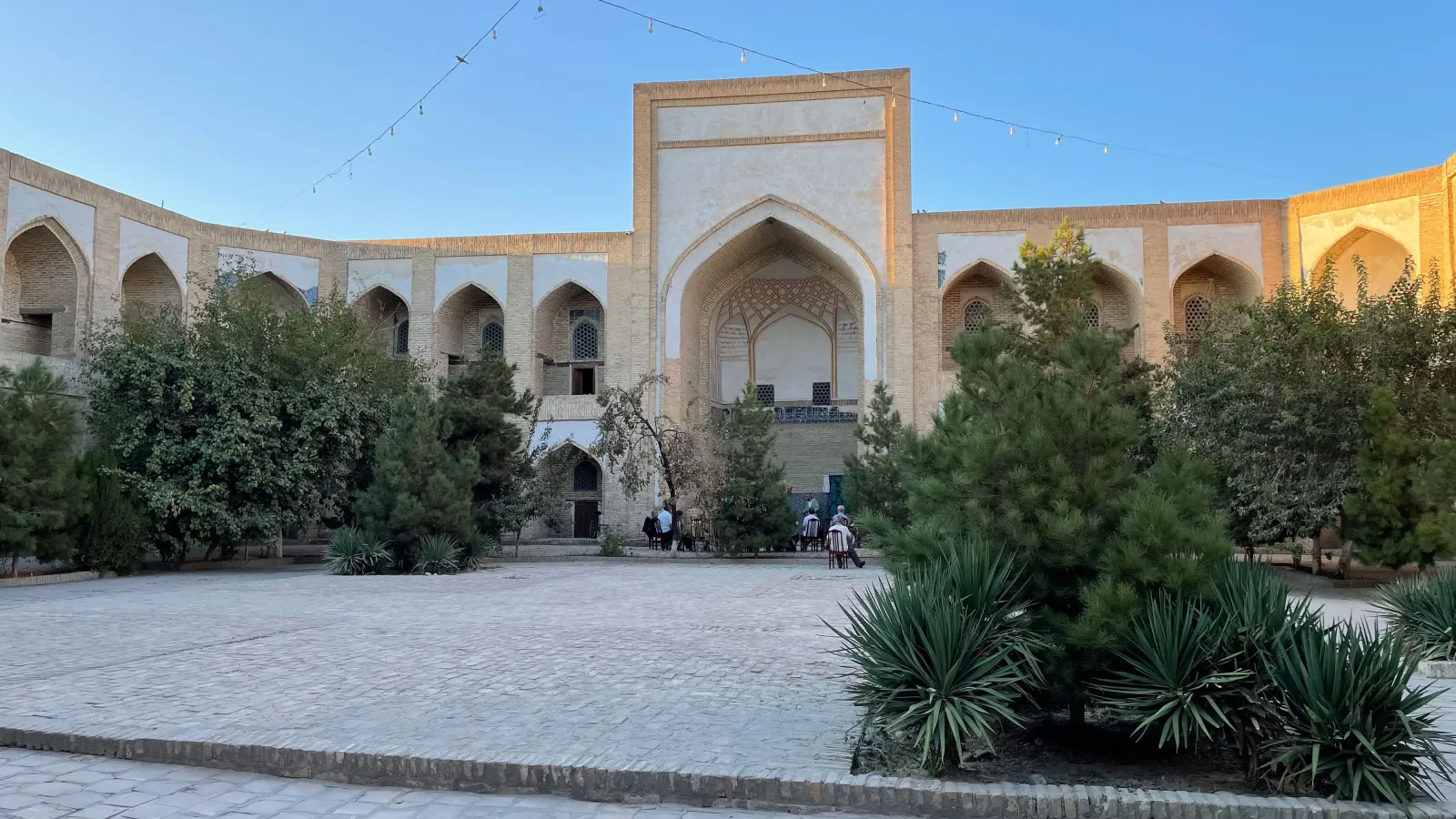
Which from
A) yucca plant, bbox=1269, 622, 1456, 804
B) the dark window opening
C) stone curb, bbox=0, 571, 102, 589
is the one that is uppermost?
the dark window opening

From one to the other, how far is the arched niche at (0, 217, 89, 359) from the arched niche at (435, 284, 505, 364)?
754 cm

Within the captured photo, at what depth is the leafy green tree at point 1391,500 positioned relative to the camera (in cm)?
1030

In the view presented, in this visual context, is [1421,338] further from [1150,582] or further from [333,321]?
[333,321]

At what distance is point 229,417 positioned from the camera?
14.7m

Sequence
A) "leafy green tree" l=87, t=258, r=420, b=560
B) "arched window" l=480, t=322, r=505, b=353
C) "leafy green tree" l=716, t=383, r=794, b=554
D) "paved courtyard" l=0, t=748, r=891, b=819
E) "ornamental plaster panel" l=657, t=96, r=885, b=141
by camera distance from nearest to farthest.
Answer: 1. "paved courtyard" l=0, t=748, r=891, b=819
2. "leafy green tree" l=87, t=258, r=420, b=560
3. "leafy green tree" l=716, t=383, r=794, b=554
4. "ornamental plaster panel" l=657, t=96, r=885, b=141
5. "arched window" l=480, t=322, r=505, b=353

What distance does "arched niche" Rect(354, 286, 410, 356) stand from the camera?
24.6 metres

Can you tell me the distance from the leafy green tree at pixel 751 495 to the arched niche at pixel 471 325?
855 cm

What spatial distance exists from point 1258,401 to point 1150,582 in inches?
345

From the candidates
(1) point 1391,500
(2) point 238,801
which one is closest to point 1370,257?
(1) point 1391,500

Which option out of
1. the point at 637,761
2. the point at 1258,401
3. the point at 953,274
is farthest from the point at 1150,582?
the point at 953,274

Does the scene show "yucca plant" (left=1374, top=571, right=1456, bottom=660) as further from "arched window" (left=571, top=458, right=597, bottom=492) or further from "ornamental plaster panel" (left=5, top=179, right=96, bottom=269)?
"ornamental plaster panel" (left=5, top=179, right=96, bottom=269)

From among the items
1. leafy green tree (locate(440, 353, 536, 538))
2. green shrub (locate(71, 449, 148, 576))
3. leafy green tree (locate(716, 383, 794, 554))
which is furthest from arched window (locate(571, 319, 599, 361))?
green shrub (locate(71, 449, 148, 576))

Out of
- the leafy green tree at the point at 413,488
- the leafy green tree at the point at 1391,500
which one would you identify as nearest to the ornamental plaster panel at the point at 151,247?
the leafy green tree at the point at 413,488

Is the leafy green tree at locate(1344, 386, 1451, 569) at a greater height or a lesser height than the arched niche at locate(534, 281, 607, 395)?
lesser
